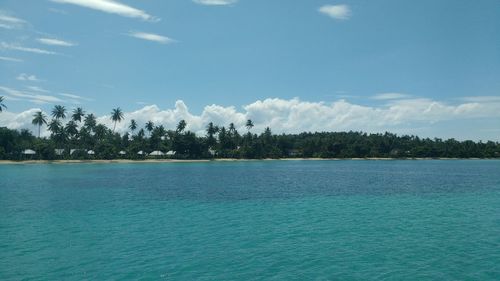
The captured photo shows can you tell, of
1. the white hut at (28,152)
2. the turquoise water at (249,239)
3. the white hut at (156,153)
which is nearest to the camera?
the turquoise water at (249,239)

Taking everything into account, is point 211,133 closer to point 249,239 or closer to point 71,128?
point 71,128

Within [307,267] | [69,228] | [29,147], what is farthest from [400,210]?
[29,147]

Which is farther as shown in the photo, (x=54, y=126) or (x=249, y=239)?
(x=54, y=126)

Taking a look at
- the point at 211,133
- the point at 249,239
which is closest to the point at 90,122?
the point at 211,133

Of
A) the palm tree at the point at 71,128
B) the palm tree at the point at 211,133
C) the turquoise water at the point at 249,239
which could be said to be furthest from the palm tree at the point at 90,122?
the turquoise water at the point at 249,239

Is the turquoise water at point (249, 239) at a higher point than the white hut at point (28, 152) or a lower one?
lower

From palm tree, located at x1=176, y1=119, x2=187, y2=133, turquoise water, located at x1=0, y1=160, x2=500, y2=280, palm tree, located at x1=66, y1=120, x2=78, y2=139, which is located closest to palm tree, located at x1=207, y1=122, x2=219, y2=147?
palm tree, located at x1=176, y1=119, x2=187, y2=133

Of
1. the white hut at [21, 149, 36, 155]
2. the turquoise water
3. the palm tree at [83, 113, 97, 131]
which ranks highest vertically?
the palm tree at [83, 113, 97, 131]

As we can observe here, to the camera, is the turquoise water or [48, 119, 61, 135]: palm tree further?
[48, 119, 61, 135]: palm tree

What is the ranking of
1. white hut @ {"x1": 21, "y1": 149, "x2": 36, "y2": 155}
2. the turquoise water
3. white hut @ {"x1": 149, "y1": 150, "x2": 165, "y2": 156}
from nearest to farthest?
the turquoise water < white hut @ {"x1": 21, "y1": 149, "x2": 36, "y2": 155} < white hut @ {"x1": 149, "y1": 150, "x2": 165, "y2": 156}

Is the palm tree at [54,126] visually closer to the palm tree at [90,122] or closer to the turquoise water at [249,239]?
the palm tree at [90,122]

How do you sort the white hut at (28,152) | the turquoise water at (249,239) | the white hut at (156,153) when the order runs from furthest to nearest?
the white hut at (156,153), the white hut at (28,152), the turquoise water at (249,239)

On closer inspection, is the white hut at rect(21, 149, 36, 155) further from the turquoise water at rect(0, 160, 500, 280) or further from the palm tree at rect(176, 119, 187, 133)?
the turquoise water at rect(0, 160, 500, 280)

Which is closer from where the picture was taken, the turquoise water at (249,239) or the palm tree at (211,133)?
the turquoise water at (249,239)
